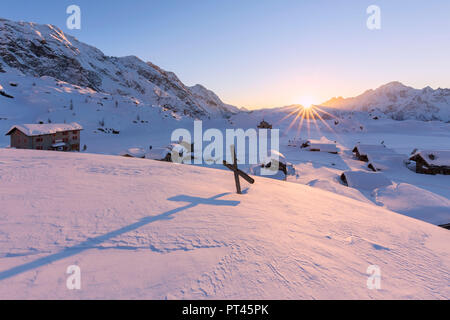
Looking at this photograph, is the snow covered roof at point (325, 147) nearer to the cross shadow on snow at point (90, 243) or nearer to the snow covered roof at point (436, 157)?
the snow covered roof at point (436, 157)

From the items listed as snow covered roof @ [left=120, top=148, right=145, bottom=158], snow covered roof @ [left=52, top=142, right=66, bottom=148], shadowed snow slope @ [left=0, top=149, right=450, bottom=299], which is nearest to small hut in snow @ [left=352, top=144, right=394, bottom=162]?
shadowed snow slope @ [left=0, top=149, right=450, bottom=299]

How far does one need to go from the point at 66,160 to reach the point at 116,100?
56219mm

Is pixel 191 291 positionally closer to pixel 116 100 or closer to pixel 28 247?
pixel 28 247

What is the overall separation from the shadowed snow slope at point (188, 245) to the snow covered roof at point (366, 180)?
14068mm

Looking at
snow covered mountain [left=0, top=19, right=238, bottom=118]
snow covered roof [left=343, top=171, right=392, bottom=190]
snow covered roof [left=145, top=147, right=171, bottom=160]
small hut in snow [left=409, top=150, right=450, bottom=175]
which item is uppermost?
snow covered mountain [left=0, top=19, right=238, bottom=118]

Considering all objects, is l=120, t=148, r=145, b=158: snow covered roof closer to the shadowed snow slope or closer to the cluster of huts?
the shadowed snow slope

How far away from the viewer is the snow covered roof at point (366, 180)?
62.7ft

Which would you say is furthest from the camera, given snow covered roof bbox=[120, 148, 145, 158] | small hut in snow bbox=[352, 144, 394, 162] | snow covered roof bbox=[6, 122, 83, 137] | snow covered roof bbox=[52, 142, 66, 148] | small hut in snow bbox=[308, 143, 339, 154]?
small hut in snow bbox=[308, 143, 339, 154]

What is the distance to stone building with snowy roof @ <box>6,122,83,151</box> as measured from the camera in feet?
73.7

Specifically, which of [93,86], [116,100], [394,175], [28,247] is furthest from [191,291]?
[93,86]

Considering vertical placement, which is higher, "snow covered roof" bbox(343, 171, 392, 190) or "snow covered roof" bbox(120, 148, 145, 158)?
"snow covered roof" bbox(120, 148, 145, 158)

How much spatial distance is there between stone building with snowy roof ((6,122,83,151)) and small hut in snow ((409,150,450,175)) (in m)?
44.3

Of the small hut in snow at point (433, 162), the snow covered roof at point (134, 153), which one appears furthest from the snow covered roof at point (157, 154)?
the small hut in snow at point (433, 162)
